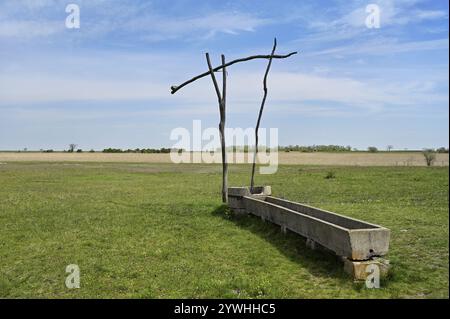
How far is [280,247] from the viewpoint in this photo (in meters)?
10.8

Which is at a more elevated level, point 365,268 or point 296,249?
point 365,268

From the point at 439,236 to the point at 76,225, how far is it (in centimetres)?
1037

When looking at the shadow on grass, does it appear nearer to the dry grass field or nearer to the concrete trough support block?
the concrete trough support block

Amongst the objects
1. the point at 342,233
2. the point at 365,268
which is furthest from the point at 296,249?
the point at 365,268

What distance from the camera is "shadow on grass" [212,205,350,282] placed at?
334 inches

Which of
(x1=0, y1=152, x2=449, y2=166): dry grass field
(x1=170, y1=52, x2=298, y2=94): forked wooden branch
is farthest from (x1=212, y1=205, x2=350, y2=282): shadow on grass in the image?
(x1=0, y1=152, x2=449, y2=166): dry grass field

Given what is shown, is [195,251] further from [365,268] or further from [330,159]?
[330,159]

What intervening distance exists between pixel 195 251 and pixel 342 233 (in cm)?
404

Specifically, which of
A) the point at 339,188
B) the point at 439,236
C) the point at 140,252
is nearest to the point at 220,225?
the point at 140,252

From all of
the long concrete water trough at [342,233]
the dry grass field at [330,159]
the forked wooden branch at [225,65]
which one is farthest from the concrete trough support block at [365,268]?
the dry grass field at [330,159]

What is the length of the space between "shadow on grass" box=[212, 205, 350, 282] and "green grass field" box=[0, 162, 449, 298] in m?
0.03

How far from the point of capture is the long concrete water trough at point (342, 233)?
781 cm

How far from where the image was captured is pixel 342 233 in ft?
26.8
